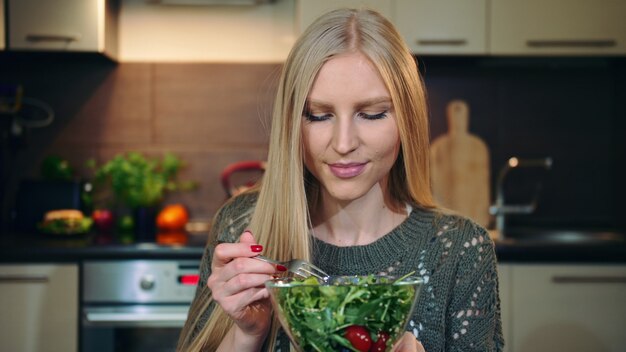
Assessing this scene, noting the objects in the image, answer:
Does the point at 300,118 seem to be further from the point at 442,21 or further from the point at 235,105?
the point at 235,105

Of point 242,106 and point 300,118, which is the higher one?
point 242,106

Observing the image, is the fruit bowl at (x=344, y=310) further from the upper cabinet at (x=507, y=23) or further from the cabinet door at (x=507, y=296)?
the upper cabinet at (x=507, y=23)

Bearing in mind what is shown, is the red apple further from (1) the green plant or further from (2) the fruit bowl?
(2) the fruit bowl

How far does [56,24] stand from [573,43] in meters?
1.94

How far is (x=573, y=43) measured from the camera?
2633 millimetres

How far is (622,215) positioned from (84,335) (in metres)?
2.20

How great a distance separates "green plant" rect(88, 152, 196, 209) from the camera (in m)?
2.74

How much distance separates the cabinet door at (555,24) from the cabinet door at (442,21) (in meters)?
0.06

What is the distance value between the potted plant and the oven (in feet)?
0.99

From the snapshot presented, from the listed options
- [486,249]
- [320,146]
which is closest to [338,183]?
[320,146]

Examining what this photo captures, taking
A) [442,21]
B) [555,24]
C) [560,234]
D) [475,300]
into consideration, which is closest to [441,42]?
[442,21]

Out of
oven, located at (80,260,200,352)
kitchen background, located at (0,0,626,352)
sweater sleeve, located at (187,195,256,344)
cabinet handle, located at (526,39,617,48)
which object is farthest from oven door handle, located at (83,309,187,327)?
cabinet handle, located at (526,39,617,48)

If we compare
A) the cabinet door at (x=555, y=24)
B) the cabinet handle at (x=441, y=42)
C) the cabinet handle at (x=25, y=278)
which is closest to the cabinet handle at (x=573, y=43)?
the cabinet door at (x=555, y=24)

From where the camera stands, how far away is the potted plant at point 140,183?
107 inches
